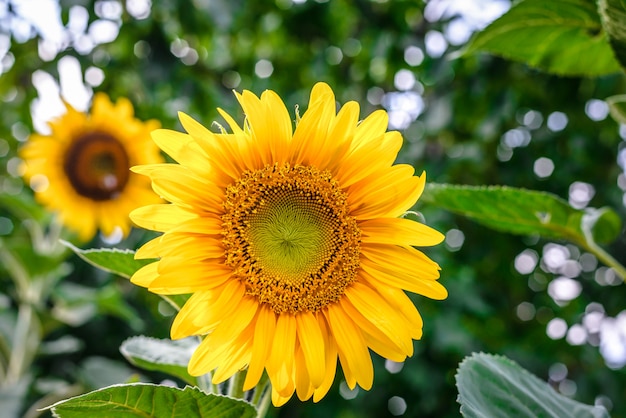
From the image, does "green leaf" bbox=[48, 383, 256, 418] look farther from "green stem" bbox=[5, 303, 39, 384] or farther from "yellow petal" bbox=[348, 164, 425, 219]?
"green stem" bbox=[5, 303, 39, 384]

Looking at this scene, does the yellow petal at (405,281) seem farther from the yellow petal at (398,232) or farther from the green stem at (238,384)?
the green stem at (238,384)

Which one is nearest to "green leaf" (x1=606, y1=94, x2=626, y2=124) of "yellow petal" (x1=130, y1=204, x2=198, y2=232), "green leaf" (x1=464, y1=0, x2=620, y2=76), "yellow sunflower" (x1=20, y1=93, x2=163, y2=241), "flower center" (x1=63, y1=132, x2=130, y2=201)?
"green leaf" (x1=464, y1=0, x2=620, y2=76)

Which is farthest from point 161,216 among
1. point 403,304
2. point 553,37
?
point 553,37

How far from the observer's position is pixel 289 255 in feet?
2.53

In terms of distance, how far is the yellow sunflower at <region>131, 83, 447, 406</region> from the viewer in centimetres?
64

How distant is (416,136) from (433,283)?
2050mm

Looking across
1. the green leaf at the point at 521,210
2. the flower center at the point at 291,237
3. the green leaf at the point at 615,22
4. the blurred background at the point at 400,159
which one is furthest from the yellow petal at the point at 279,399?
the blurred background at the point at 400,159

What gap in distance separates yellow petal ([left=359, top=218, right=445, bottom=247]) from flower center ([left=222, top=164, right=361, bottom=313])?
0.05ft

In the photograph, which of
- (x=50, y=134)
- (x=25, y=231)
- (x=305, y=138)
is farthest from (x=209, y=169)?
(x=25, y=231)

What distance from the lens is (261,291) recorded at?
0.71 meters

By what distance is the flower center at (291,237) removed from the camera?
72 cm

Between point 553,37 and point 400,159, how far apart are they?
1.16 m

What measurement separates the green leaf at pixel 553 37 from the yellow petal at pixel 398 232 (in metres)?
0.42

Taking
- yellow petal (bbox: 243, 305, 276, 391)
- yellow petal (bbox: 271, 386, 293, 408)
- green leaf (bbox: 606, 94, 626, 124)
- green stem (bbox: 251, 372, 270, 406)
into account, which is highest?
yellow petal (bbox: 243, 305, 276, 391)
